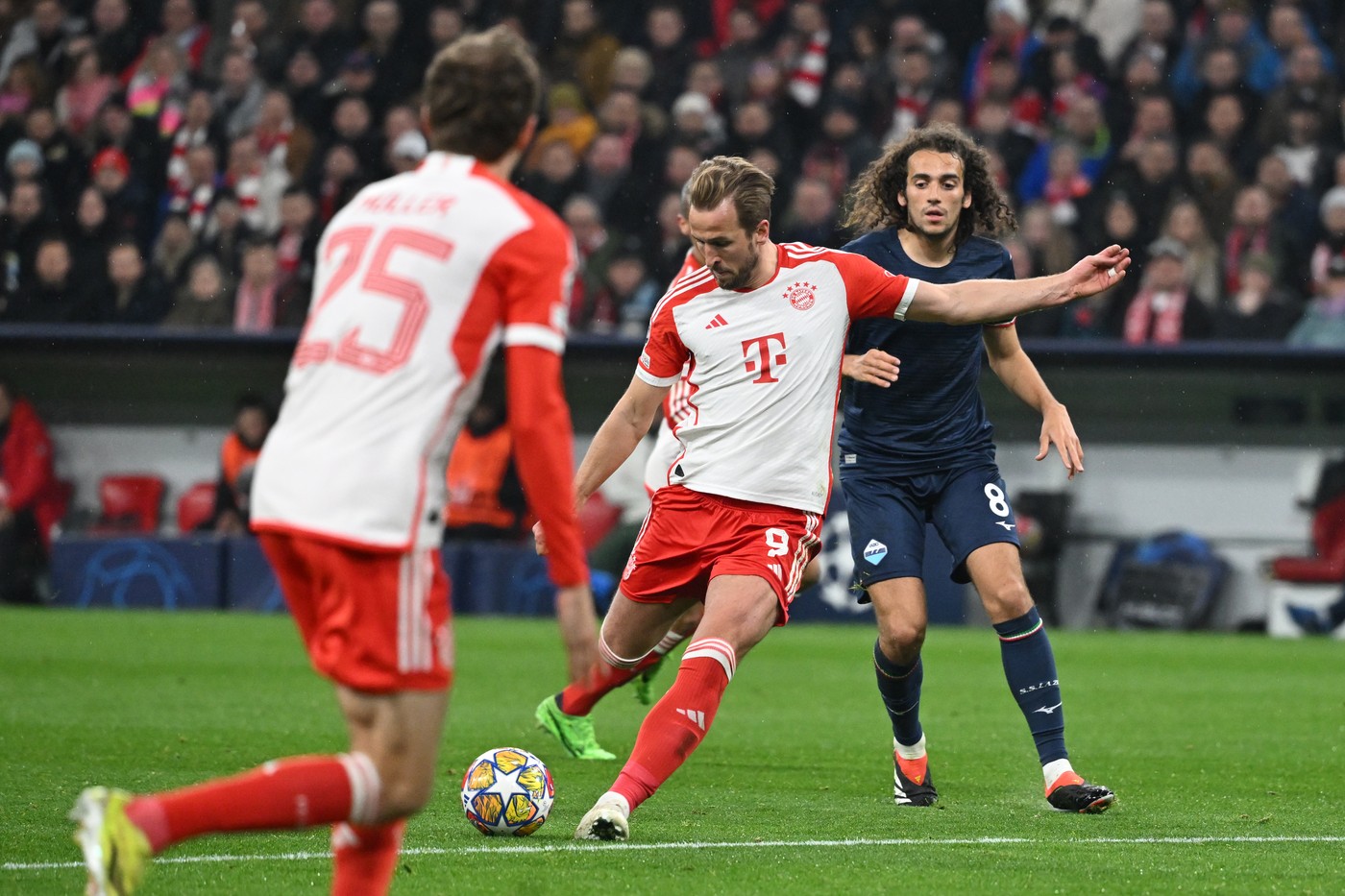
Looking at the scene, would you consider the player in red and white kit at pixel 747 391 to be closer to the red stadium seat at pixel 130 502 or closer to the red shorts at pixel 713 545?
the red shorts at pixel 713 545

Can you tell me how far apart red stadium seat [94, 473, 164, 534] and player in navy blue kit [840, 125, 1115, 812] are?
39.3 ft

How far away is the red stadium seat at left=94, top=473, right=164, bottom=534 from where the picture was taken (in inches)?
688

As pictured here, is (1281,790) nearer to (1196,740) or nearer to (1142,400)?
(1196,740)

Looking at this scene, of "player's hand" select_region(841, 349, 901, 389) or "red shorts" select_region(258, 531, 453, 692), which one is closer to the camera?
"red shorts" select_region(258, 531, 453, 692)

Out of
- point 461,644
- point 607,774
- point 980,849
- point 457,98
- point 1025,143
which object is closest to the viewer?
point 457,98

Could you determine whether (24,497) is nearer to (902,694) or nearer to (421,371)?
(902,694)

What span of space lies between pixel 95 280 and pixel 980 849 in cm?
1411

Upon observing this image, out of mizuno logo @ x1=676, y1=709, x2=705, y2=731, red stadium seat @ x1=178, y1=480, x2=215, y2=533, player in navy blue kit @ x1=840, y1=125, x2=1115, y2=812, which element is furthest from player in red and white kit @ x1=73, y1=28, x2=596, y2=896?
red stadium seat @ x1=178, y1=480, x2=215, y2=533

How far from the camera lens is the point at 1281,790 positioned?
6.95 meters

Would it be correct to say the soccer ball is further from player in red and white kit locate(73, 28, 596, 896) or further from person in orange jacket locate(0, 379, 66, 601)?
person in orange jacket locate(0, 379, 66, 601)

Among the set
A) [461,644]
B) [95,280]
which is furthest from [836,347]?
[95,280]

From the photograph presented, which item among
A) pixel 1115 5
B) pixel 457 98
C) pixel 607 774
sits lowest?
pixel 607 774

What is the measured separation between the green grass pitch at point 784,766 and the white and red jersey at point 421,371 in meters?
1.40

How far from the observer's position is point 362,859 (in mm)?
3926
